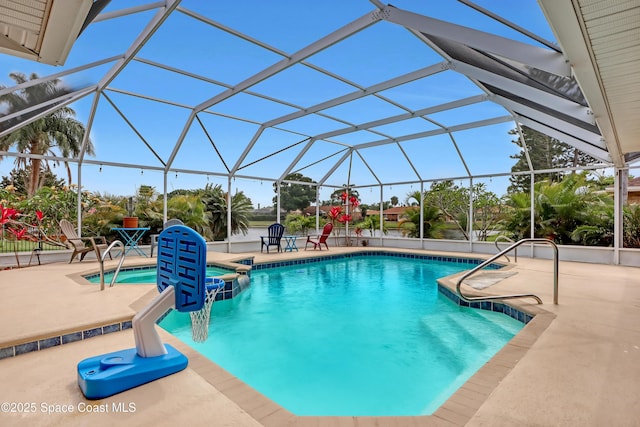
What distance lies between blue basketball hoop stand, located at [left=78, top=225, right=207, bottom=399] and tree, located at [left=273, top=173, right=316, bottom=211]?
29.8 feet

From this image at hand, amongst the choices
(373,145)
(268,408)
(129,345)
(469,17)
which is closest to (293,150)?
(373,145)

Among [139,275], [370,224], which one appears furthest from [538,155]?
[139,275]

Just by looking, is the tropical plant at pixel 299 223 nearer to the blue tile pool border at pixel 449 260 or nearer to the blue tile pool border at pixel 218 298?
the blue tile pool border at pixel 449 260

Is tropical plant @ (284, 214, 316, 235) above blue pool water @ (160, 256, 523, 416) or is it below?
above

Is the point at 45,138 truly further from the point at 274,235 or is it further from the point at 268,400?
the point at 268,400

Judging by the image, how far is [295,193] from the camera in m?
11.8

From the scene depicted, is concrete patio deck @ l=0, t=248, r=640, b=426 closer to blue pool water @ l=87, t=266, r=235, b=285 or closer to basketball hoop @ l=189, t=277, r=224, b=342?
basketball hoop @ l=189, t=277, r=224, b=342

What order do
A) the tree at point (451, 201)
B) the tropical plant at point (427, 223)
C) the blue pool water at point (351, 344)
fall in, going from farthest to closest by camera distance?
the tropical plant at point (427, 223)
the tree at point (451, 201)
the blue pool water at point (351, 344)

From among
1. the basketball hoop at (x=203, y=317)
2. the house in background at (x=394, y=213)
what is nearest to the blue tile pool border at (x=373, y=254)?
the house in background at (x=394, y=213)

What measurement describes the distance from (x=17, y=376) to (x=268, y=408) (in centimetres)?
175

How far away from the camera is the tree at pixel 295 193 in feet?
37.4

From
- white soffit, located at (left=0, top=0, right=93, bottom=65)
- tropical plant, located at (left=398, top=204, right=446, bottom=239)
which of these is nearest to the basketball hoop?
white soffit, located at (left=0, top=0, right=93, bottom=65)

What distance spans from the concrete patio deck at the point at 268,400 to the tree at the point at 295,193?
7804mm

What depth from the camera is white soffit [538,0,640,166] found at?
183cm
